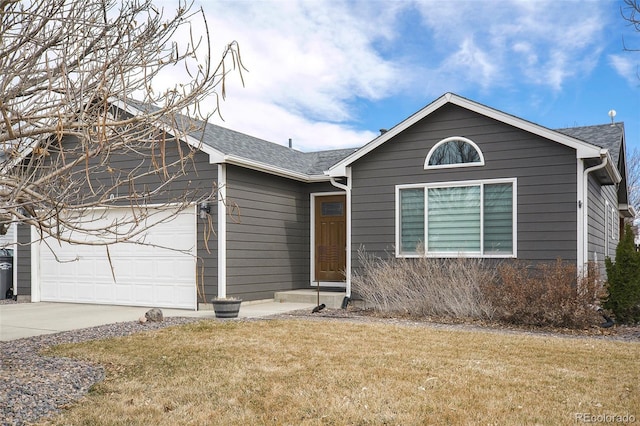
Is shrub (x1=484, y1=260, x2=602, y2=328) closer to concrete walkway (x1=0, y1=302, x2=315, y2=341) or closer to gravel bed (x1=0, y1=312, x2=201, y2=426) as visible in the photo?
concrete walkway (x1=0, y1=302, x2=315, y2=341)

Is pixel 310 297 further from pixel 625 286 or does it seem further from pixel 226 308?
pixel 625 286

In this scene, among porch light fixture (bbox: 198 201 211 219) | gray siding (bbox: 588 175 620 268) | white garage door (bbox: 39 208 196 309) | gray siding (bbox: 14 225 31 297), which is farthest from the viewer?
gray siding (bbox: 14 225 31 297)

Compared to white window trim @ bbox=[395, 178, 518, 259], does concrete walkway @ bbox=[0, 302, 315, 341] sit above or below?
below

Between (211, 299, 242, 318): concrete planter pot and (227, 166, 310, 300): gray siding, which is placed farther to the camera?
(227, 166, 310, 300): gray siding

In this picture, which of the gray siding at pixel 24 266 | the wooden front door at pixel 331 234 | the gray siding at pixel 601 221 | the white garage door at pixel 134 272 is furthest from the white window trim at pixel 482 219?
the gray siding at pixel 24 266

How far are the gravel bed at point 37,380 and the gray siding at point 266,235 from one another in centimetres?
396

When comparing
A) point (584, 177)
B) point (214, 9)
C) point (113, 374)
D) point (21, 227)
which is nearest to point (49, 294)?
point (21, 227)

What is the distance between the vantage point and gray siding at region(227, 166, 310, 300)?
37.0 ft

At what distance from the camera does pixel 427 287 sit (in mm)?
9984

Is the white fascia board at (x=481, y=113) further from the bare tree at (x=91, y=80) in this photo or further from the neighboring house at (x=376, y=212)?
the bare tree at (x=91, y=80)

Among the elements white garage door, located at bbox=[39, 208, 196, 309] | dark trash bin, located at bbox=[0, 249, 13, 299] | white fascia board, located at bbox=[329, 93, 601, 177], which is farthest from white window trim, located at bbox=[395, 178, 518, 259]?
dark trash bin, located at bbox=[0, 249, 13, 299]

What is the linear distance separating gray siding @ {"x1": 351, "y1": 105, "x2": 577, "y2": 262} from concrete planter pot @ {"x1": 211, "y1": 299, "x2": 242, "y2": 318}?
120 inches

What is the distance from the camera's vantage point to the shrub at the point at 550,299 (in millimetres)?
8422

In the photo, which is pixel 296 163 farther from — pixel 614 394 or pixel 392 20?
pixel 614 394
